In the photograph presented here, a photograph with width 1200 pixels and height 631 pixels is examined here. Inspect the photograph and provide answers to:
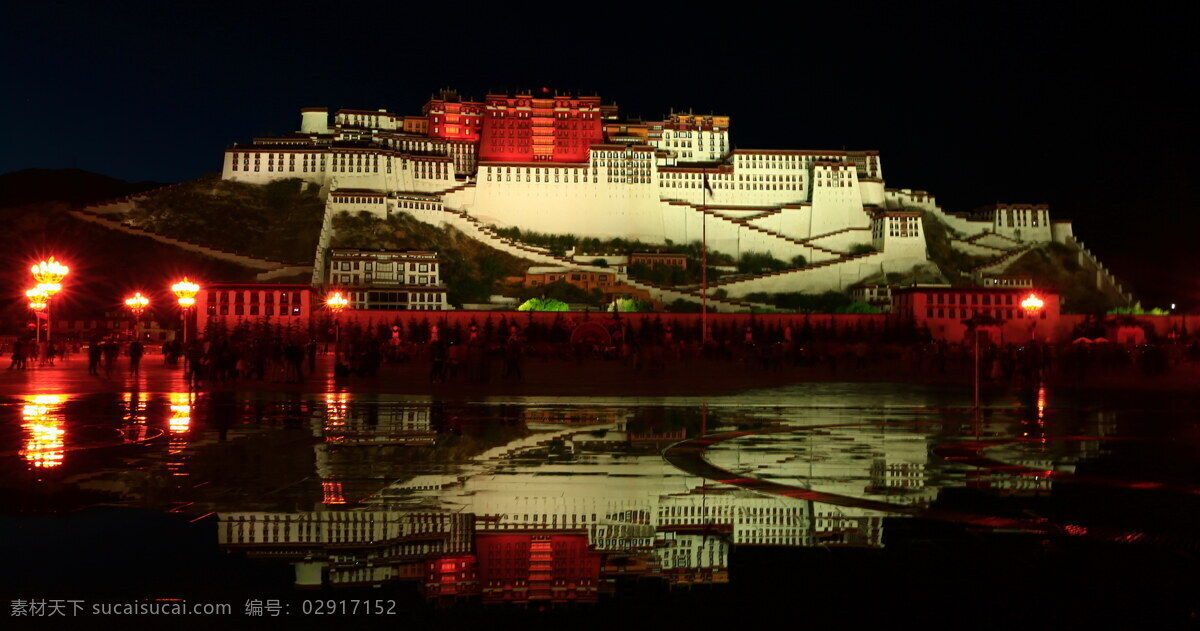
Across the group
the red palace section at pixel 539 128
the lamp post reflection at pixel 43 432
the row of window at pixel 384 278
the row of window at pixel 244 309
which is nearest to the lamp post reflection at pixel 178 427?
the lamp post reflection at pixel 43 432

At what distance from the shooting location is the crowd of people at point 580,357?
2617 cm

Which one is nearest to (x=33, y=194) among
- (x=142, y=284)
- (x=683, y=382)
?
(x=142, y=284)

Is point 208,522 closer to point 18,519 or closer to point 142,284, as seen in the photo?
point 18,519

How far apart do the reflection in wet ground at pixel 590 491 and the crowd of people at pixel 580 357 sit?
6.39m

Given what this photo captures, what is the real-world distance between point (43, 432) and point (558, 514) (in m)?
8.87

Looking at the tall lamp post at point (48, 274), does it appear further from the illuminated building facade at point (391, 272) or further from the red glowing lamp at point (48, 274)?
the illuminated building facade at point (391, 272)

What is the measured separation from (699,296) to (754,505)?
6772cm

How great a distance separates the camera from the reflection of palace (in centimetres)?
614

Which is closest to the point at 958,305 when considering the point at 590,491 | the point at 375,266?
the point at 375,266

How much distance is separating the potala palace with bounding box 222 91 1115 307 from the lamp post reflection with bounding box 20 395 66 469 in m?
65.3

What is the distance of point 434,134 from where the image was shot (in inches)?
3935

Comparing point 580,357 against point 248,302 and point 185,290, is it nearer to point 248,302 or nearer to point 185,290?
point 185,290

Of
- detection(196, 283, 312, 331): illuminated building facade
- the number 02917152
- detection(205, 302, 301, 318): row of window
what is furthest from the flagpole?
the number 02917152

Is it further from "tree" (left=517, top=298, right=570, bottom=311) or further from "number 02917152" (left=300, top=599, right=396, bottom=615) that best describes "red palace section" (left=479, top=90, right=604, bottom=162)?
"number 02917152" (left=300, top=599, right=396, bottom=615)
